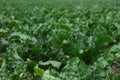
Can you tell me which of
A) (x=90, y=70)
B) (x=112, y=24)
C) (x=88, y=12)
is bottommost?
(x=88, y=12)

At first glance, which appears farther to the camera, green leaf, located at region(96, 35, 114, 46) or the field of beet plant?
green leaf, located at region(96, 35, 114, 46)

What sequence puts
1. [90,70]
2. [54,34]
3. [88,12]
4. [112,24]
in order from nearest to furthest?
[90,70]
[54,34]
[112,24]
[88,12]

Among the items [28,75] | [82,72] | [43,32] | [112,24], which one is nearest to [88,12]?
[112,24]

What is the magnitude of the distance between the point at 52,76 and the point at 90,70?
0.41 metres

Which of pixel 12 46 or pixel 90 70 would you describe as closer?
pixel 90 70

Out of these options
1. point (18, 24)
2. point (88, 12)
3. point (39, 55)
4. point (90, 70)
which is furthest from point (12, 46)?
point (88, 12)

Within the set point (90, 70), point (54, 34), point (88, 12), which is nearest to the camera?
point (90, 70)

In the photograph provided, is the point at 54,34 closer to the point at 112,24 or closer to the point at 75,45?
the point at 75,45

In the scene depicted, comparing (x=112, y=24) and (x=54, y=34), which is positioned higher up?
(x=54, y=34)

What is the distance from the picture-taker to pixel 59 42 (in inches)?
164

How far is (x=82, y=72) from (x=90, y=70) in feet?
0.44

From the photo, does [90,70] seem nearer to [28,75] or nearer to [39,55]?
[28,75]

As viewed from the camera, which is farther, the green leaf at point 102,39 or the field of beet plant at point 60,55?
the green leaf at point 102,39

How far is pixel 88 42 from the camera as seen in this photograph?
4297 millimetres
